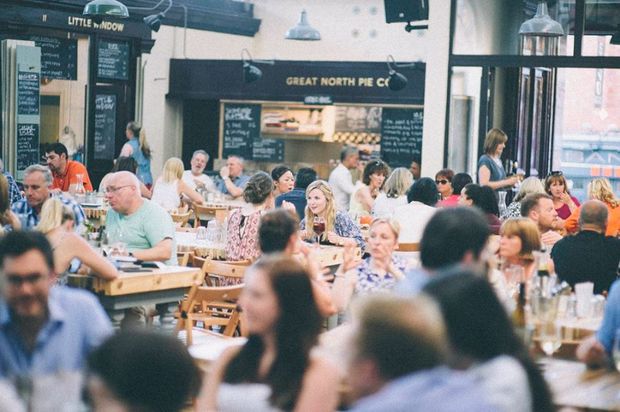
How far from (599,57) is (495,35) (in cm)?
123

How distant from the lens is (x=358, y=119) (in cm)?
1773

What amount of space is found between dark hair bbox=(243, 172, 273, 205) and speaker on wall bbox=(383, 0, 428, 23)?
590cm

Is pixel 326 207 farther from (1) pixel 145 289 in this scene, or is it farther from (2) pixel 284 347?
(2) pixel 284 347

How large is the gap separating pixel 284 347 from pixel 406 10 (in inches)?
422

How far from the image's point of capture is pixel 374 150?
57.6ft

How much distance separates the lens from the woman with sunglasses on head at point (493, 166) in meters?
12.4

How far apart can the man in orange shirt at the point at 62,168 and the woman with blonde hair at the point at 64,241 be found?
5.75 meters

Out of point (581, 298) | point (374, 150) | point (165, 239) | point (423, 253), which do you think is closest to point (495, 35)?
point (374, 150)

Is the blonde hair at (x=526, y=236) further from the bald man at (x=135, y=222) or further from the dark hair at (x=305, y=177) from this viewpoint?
the dark hair at (x=305, y=177)

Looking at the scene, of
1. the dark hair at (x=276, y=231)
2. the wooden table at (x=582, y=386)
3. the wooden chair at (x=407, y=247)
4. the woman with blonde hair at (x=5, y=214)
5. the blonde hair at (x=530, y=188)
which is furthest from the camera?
the blonde hair at (x=530, y=188)

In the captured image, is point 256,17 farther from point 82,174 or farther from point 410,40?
point 82,174

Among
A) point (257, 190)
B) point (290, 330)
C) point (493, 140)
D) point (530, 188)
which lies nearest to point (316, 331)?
point (290, 330)

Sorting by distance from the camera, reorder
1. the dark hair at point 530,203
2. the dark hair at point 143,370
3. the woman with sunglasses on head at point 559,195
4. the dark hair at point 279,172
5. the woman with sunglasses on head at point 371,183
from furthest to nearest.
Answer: the woman with sunglasses on head at point 371,183 < the dark hair at point 279,172 < the woman with sunglasses on head at point 559,195 < the dark hair at point 530,203 < the dark hair at point 143,370

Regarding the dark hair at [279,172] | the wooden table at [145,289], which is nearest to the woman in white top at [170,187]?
the dark hair at [279,172]
